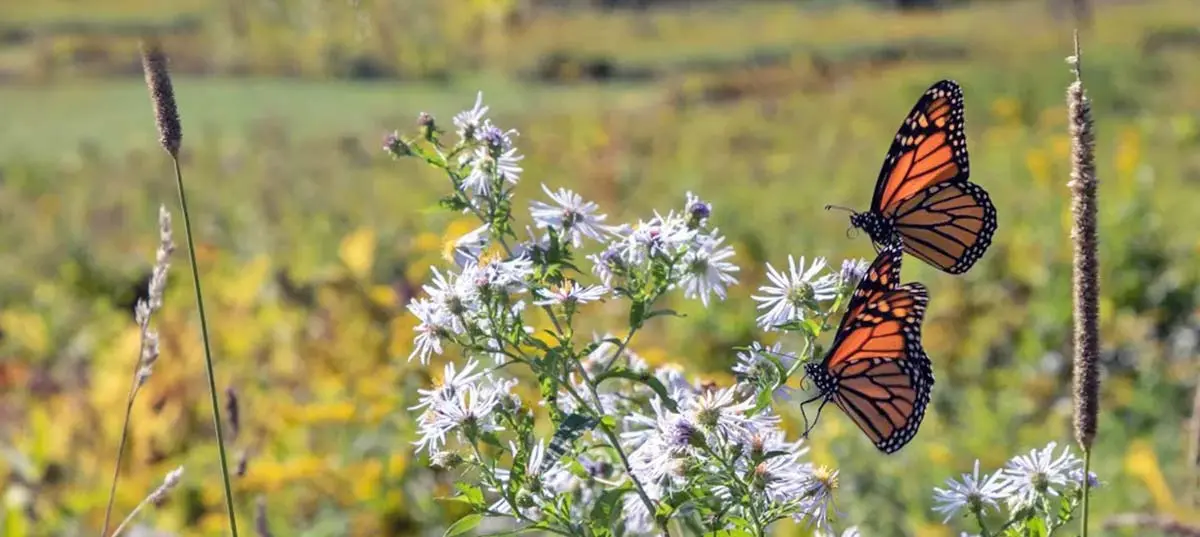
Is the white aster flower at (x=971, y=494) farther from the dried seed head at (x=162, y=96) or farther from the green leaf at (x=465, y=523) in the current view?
the dried seed head at (x=162, y=96)

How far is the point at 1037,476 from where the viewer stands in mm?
1061

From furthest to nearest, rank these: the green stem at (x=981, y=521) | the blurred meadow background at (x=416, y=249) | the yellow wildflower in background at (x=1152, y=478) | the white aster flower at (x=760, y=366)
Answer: the blurred meadow background at (x=416, y=249) < the yellow wildflower in background at (x=1152, y=478) < the white aster flower at (x=760, y=366) < the green stem at (x=981, y=521)

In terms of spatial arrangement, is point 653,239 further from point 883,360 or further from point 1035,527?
point 1035,527

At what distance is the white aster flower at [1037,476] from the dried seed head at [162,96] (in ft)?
2.40

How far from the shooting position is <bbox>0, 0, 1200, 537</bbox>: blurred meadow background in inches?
117

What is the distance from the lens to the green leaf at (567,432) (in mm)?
1063

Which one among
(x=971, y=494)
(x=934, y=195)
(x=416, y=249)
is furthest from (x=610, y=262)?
(x=416, y=249)

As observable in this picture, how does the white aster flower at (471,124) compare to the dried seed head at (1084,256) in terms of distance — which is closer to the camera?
the dried seed head at (1084,256)

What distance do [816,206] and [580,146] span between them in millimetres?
2996

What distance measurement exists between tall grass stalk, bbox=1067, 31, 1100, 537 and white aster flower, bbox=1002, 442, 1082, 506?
182 millimetres

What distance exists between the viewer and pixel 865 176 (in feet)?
25.0

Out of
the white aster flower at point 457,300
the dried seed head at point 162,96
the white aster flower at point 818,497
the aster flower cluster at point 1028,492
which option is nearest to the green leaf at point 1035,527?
the aster flower cluster at point 1028,492

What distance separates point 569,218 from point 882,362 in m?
0.38

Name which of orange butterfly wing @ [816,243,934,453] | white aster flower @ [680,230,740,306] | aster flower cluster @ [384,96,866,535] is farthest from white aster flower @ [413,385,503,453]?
orange butterfly wing @ [816,243,934,453]
